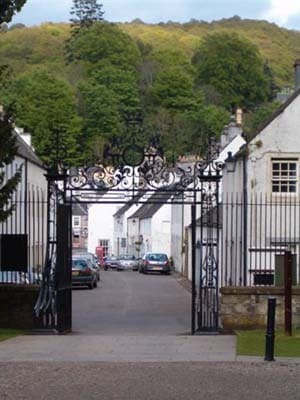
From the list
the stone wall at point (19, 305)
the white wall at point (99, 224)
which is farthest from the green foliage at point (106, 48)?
the stone wall at point (19, 305)

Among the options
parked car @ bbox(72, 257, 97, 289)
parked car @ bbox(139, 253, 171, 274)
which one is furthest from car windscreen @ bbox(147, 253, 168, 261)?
parked car @ bbox(72, 257, 97, 289)

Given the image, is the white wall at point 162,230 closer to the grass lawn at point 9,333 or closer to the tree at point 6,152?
the grass lawn at point 9,333

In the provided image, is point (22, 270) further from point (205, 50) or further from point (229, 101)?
point (205, 50)

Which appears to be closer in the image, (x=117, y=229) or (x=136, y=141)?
(x=136, y=141)

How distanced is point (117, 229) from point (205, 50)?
1845 inches

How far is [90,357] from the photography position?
19.3 m

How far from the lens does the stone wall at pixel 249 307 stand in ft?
84.3

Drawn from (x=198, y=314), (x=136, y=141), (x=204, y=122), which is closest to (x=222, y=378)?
(x=198, y=314)

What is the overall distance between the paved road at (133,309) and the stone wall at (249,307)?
1.42 metres

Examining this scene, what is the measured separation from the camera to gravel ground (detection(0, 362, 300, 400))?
13883 mm

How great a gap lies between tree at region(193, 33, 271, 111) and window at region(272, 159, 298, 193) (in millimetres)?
95148

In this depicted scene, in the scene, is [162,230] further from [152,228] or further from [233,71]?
[233,71]

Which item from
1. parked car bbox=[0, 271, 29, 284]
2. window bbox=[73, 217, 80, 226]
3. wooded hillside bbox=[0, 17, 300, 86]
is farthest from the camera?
wooded hillside bbox=[0, 17, 300, 86]

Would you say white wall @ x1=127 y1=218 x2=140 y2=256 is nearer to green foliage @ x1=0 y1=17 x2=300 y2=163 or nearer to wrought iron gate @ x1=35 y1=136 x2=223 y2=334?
green foliage @ x1=0 y1=17 x2=300 y2=163
